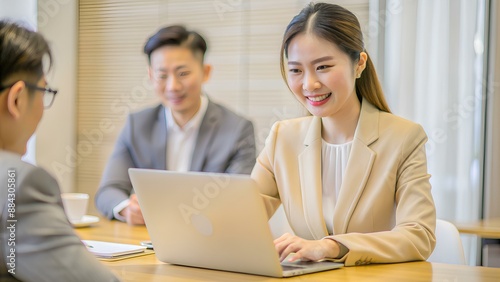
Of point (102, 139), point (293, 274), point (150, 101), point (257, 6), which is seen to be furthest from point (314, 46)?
point (102, 139)

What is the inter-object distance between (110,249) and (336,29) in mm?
893

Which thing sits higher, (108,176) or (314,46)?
(314,46)

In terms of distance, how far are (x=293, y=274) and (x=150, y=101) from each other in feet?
11.1

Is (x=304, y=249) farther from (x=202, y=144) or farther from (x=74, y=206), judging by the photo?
(x=202, y=144)

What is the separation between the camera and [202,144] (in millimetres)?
2859

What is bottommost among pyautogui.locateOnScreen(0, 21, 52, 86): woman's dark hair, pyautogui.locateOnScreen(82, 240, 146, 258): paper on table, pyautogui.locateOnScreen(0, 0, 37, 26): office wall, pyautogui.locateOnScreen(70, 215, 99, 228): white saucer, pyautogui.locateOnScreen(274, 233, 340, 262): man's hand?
pyautogui.locateOnScreen(70, 215, 99, 228): white saucer

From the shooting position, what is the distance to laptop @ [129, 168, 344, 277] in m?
1.46

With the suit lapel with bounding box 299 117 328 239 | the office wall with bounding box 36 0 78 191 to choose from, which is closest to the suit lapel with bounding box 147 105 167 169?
the suit lapel with bounding box 299 117 328 239

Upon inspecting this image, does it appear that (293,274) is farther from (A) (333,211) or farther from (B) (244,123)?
(B) (244,123)

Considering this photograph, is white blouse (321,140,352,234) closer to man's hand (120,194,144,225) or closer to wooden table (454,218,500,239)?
man's hand (120,194,144,225)

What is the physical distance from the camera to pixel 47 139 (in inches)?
185

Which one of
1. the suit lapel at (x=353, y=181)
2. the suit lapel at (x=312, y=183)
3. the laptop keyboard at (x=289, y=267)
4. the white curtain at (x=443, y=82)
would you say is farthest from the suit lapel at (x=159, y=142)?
the laptop keyboard at (x=289, y=267)

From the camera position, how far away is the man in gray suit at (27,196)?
3.12 feet

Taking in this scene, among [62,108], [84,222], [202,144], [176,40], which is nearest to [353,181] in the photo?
[84,222]
